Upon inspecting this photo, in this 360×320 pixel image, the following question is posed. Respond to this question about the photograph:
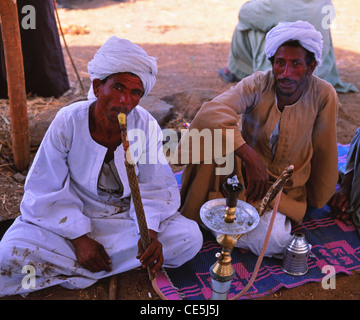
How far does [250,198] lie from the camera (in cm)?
270

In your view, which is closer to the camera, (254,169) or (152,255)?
(152,255)

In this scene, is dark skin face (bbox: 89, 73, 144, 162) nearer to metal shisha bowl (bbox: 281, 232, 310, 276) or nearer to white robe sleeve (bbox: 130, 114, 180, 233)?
white robe sleeve (bbox: 130, 114, 180, 233)

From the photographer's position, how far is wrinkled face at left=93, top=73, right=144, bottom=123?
7.53 feet

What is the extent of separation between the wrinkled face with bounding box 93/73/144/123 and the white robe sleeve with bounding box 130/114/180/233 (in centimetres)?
28

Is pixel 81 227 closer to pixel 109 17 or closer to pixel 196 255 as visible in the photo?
pixel 196 255

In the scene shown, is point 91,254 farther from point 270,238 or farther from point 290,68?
point 290,68

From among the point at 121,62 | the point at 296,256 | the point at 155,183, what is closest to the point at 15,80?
the point at 121,62

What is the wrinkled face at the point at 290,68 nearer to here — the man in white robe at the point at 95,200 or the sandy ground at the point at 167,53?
the man in white robe at the point at 95,200

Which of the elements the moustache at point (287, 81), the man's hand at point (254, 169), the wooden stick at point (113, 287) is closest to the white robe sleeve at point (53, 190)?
the wooden stick at point (113, 287)

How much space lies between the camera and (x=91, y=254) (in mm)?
2338

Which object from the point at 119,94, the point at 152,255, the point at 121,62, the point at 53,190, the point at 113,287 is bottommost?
the point at 113,287

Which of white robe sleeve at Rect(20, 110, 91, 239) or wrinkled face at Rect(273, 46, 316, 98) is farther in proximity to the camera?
wrinkled face at Rect(273, 46, 316, 98)

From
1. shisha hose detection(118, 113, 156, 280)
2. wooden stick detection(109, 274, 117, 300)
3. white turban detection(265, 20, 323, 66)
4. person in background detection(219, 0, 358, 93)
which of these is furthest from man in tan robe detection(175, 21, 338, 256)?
person in background detection(219, 0, 358, 93)
